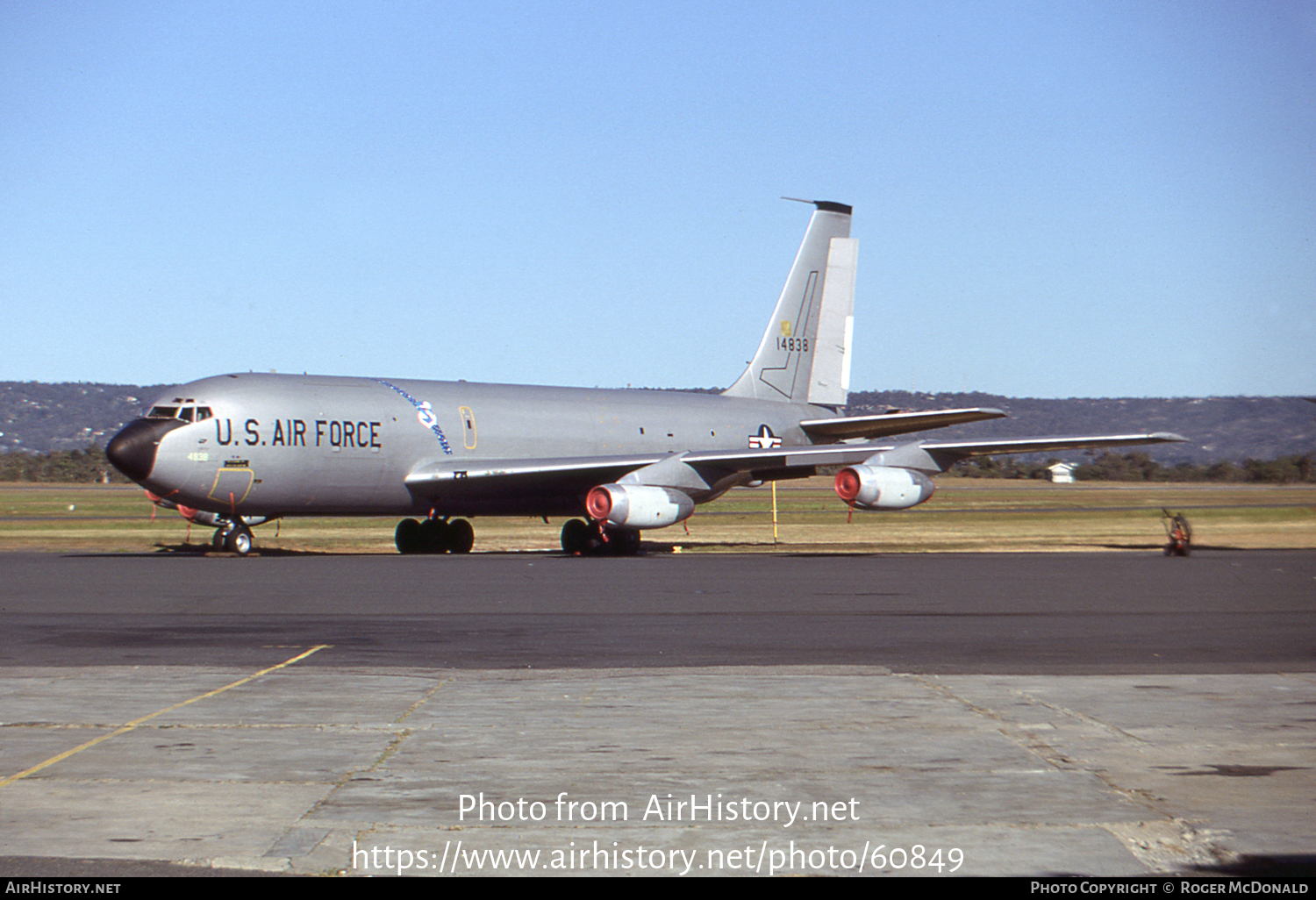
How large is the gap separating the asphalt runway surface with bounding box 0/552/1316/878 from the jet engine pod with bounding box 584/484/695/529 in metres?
11.6

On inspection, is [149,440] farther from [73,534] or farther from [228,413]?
[73,534]

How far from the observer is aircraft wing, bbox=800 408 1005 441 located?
31109 millimetres

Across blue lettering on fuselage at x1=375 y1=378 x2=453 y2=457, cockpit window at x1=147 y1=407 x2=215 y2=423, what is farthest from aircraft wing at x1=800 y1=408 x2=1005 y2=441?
cockpit window at x1=147 y1=407 x2=215 y2=423

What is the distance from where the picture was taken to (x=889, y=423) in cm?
3284

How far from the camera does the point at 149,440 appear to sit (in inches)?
1005

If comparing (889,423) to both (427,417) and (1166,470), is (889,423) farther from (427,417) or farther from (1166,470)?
(1166,470)

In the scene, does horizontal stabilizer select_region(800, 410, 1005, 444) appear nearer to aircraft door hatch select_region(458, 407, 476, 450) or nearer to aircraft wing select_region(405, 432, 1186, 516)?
aircraft wing select_region(405, 432, 1186, 516)

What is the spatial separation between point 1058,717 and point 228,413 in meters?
21.9

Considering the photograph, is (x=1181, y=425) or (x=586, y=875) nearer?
(x=586, y=875)

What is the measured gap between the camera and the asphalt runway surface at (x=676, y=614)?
1157cm

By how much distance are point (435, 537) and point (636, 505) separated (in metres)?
5.88

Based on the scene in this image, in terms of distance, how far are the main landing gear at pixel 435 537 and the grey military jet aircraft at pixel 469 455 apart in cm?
4

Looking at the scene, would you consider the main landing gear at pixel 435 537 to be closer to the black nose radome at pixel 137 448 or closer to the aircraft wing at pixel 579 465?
the aircraft wing at pixel 579 465

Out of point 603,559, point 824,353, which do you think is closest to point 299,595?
point 603,559
